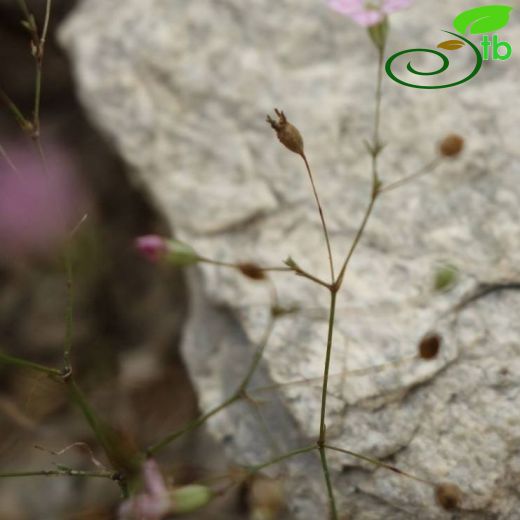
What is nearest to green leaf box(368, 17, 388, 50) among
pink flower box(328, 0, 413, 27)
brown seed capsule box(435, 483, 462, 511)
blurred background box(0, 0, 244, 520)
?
pink flower box(328, 0, 413, 27)

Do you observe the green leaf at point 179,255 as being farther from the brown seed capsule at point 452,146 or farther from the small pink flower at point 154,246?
the brown seed capsule at point 452,146

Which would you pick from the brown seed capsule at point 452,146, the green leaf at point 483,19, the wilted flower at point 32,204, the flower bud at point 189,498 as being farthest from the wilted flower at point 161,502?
the green leaf at point 483,19

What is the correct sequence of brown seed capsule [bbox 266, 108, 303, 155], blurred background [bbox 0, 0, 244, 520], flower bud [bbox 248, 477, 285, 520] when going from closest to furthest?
brown seed capsule [bbox 266, 108, 303, 155]
flower bud [bbox 248, 477, 285, 520]
blurred background [bbox 0, 0, 244, 520]

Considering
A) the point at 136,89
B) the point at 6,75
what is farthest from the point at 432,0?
the point at 6,75

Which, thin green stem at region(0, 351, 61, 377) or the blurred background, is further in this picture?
the blurred background

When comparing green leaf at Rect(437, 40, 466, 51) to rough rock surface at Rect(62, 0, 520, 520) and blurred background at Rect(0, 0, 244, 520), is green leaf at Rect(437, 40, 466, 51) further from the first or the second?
blurred background at Rect(0, 0, 244, 520)

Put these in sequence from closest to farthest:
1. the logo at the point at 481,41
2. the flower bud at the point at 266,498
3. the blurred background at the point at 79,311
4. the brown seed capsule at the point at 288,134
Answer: the brown seed capsule at the point at 288,134 < the flower bud at the point at 266,498 < the logo at the point at 481,41 < the blurred background at the point at 79,311

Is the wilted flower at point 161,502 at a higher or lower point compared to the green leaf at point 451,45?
lower

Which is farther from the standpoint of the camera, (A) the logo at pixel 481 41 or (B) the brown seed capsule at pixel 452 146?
(A) the logo at pixel 481 41

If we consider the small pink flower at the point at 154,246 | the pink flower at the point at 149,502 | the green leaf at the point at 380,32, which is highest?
the green leaf at the point at 380,32
